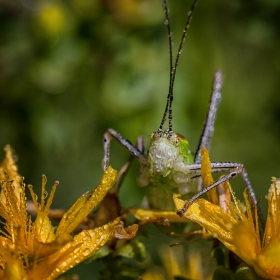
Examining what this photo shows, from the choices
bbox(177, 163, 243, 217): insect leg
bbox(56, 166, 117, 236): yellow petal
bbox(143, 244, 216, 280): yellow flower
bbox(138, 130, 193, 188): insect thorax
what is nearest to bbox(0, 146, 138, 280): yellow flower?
bbox(56, 166, 117, 236): yellow petal

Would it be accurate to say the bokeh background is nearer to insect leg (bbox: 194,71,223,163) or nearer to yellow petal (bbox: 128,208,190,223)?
insect leg (bbox: 194,71,223,163)

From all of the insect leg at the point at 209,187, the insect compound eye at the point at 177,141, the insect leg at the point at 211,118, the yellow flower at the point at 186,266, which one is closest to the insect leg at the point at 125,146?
the insect compound eye at the point at 177,141

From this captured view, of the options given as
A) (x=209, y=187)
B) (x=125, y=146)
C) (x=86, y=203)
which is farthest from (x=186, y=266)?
(x=86, y=203)

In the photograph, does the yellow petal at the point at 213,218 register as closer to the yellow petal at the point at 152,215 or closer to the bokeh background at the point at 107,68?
the yellow petal at the point at 152,215

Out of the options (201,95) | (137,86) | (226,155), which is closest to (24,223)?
(137,86)

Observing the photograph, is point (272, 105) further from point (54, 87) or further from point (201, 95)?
point (54, 87)

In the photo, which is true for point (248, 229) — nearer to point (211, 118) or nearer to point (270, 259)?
point (270, 259)
